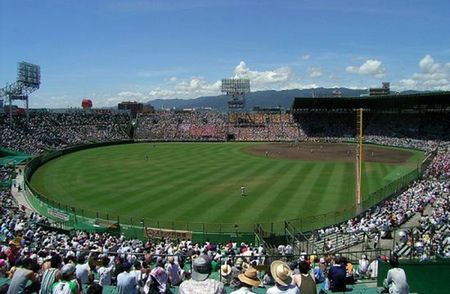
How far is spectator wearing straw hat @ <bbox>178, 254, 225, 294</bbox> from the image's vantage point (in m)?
5.52

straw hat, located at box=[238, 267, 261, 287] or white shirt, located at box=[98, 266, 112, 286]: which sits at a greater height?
straw hat, located at box=[238, 267, 261, 287]

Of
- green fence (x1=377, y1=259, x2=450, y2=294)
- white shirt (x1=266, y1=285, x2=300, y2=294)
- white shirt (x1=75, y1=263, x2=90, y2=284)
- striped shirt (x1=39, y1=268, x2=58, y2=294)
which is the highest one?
white shirt (x1=266, y1=285, x2=300, y2=294)

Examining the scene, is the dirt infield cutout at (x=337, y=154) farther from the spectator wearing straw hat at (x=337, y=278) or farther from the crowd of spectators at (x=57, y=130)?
the spectator wearing straw hat at (x=337, y=278)

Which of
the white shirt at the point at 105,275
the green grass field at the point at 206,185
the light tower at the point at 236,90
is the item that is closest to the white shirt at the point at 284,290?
the white shirt at the point at 105,275

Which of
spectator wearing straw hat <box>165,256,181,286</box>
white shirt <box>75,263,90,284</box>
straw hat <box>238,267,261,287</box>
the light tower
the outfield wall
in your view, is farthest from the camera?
the light tower

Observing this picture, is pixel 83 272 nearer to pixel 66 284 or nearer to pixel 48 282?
pixel 48 282

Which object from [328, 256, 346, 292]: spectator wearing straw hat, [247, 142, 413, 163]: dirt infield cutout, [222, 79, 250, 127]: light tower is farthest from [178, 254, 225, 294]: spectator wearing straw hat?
[222, 79, 250, 127]: light tower

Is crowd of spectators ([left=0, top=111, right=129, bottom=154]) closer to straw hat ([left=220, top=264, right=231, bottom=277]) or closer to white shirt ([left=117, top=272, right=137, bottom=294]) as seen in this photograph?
straw hat ([left=220, top=264, right=231, bottom=277])

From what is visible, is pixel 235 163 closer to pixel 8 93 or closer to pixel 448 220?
pixel 448 220

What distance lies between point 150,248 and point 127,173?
104ft

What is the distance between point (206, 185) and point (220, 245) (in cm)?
1920

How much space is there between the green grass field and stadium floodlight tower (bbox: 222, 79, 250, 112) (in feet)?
242

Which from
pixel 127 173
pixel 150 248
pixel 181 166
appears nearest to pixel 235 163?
pixel 181 166

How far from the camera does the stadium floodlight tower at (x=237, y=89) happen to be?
138 m
